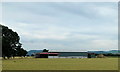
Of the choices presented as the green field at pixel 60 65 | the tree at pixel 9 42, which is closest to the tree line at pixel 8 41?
the tree at pixel 9 42

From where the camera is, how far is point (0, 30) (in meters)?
84.3

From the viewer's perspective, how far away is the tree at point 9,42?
84375mm

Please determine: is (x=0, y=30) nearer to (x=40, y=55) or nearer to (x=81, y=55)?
(x=40, y=55)

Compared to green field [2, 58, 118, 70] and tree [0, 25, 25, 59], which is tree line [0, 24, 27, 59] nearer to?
tree [0, 25, 25, 59]

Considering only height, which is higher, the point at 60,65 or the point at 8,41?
the point at 8,41

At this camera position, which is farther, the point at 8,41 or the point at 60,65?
the point at 8,41

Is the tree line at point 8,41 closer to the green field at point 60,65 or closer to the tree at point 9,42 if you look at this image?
the tree at point 9,42

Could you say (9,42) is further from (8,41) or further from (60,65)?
(60,65)

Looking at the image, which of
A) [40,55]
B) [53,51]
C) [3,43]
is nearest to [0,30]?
[3,43]

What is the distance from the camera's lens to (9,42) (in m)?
89.5

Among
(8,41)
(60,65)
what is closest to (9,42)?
(8,41)

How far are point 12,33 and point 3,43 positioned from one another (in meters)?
12.3

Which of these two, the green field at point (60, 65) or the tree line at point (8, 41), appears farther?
the tree line at point (8, 41)

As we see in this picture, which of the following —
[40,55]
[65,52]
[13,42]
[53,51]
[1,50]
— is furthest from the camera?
[53,51]
